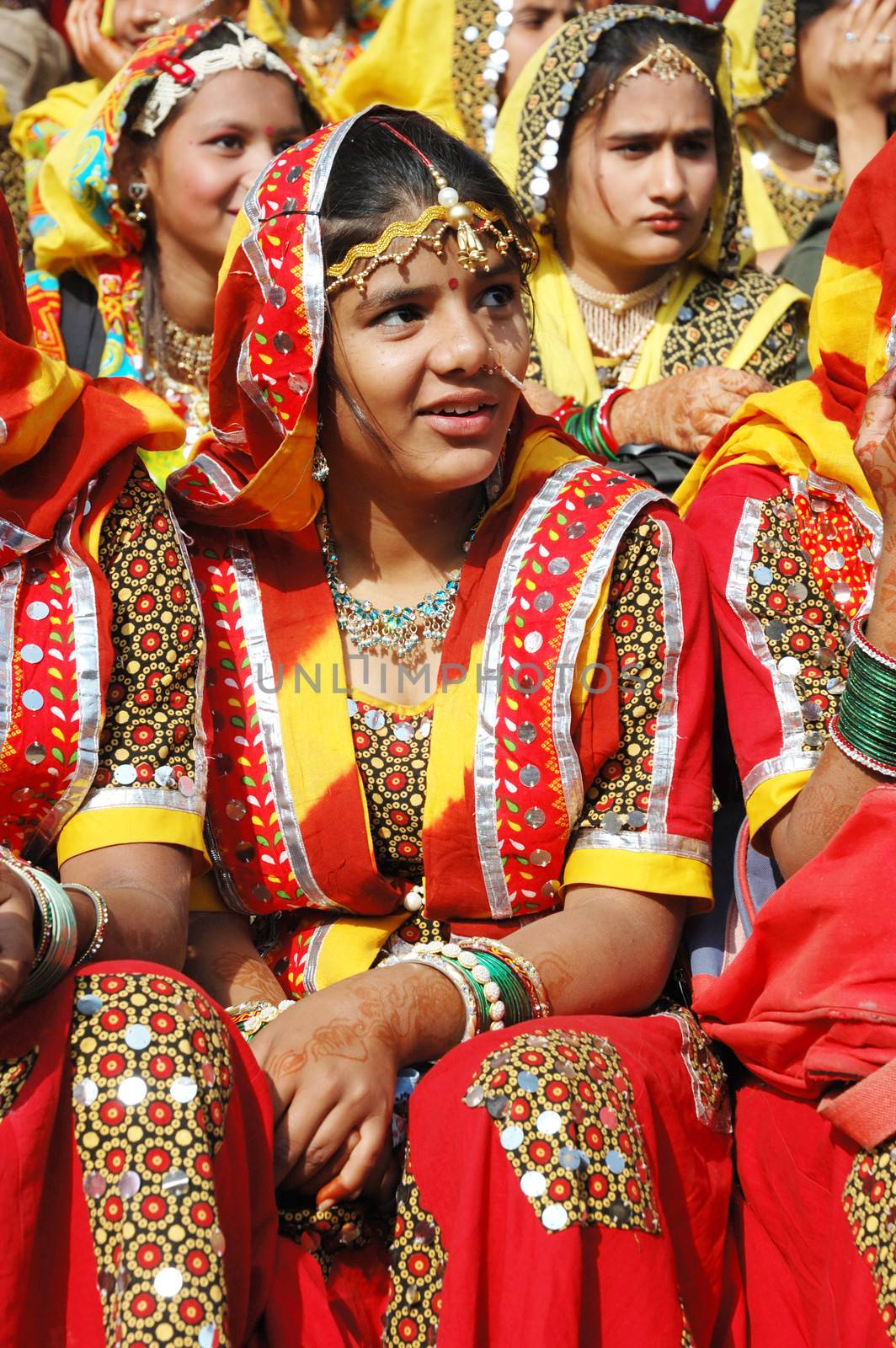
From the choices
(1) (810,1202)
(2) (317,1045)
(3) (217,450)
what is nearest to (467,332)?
(3) (217,450)

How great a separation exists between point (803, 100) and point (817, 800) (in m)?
3.40

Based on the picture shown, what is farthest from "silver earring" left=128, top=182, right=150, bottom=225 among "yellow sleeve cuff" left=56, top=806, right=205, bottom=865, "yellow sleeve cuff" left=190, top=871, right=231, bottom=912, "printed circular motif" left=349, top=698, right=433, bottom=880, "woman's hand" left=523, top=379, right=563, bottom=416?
"yellow sleeve cuff" left=56, top=806, right=205, bottom=865

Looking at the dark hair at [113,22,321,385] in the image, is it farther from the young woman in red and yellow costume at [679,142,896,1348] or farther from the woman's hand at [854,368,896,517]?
the woman's hand at [854,368,896,517]

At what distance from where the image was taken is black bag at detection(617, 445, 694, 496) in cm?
380

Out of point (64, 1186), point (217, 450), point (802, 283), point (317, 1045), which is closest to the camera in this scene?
point (64, 1186)

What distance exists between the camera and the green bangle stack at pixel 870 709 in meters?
2.49

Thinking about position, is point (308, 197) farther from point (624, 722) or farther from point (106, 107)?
point (106, 107)

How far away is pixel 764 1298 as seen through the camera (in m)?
2.51

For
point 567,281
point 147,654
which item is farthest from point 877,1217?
point 567,281

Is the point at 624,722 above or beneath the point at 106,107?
beneath

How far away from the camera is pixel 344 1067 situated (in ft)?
7.92

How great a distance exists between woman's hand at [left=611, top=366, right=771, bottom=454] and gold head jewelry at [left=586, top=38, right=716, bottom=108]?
0.94m

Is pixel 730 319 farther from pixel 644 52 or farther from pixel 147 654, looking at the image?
pixel 147 654

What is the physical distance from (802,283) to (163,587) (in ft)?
7.99
